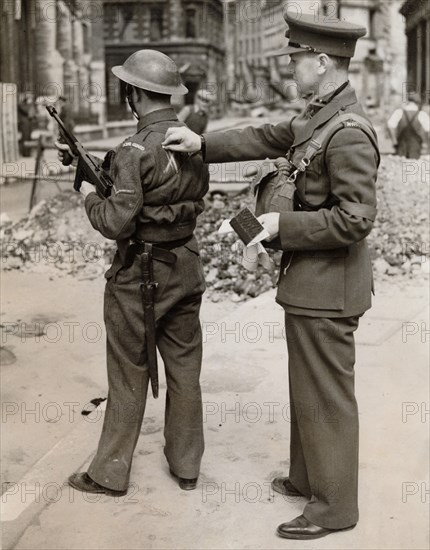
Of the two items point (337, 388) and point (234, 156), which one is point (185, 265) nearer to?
point (234, 156)

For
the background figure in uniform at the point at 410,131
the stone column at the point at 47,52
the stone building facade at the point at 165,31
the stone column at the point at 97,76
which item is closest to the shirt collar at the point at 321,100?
the background figure in uniform at the point at 410,131

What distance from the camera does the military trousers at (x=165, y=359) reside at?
12.6 ft

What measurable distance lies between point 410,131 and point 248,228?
10102 millimetres

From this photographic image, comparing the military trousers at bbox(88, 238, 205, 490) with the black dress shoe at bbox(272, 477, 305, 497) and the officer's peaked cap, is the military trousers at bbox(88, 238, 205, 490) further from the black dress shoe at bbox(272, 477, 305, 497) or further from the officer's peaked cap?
the officer's peaked cap

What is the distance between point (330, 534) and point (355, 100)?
1.77m

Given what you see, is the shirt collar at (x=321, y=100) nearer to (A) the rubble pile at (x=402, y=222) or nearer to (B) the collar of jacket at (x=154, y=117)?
(B) the collar of jacket at (x=154, y=117)

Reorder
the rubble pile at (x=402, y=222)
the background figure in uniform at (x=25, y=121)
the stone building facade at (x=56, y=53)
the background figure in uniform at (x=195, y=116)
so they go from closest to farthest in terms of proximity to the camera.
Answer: the rubble pile at (x=402, y=222) → the background figure in uniform at (x=195, y=116) → the background figure in uniform at (x=25, y=121) → the stone building facade at (x=56, y=53)

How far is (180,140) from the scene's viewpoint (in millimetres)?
3594

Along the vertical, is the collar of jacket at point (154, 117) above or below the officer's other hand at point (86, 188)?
above

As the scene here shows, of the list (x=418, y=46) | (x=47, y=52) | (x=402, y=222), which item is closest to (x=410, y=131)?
(x=418, y=46)

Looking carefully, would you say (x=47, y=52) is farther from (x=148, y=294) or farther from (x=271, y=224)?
(x=271, y=224)

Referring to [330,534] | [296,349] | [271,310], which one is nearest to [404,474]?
[330,534]

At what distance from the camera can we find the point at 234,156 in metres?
3.90

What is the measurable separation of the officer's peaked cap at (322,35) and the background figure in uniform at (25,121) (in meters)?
15.0
